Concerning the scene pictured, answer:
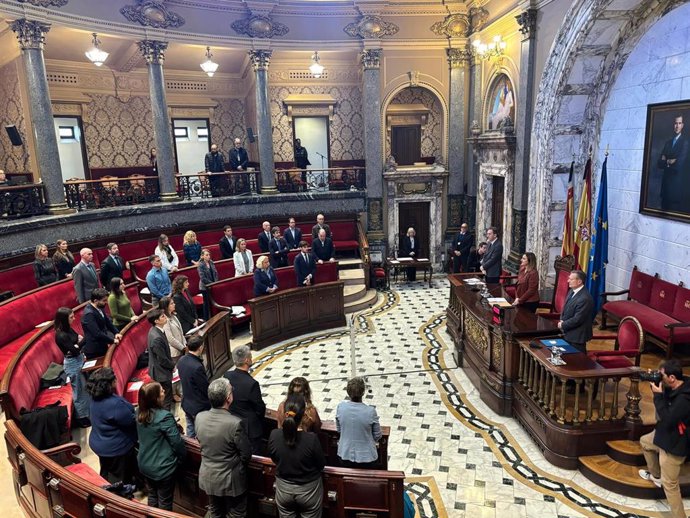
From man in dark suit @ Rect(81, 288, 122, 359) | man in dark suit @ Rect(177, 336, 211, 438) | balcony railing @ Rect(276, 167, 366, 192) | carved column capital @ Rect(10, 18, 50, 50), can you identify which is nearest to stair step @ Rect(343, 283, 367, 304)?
balcony railing @ Rect(276, 167, 366, 192)

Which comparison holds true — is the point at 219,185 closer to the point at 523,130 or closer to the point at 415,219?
the point at 415,219

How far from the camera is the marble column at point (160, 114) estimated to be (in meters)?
11.2

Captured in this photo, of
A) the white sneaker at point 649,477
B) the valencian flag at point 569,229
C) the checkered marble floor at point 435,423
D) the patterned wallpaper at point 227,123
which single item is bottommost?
the checkered marble floor at point 435,423

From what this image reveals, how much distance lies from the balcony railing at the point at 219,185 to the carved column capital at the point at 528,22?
23.1ft

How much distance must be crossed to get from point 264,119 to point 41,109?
16.7 ft

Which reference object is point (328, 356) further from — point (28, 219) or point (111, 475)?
point (28, 219)

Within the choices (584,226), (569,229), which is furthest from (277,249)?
(584,226)

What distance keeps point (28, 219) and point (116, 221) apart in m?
1.82

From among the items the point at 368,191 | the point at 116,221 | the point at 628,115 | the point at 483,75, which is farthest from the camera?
the point at 368,191

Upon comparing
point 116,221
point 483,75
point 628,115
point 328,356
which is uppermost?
point 483,75

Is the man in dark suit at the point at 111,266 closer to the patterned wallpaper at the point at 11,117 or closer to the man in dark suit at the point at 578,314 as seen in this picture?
the patterned wallpaper at the point at 11,117

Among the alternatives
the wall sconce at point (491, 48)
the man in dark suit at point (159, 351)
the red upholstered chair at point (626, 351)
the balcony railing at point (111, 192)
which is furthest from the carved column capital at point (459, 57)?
the man in dark suit at point (159, 351)

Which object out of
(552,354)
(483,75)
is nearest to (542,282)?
(552,354)

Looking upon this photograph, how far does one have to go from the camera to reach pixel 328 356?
822 centimetres
